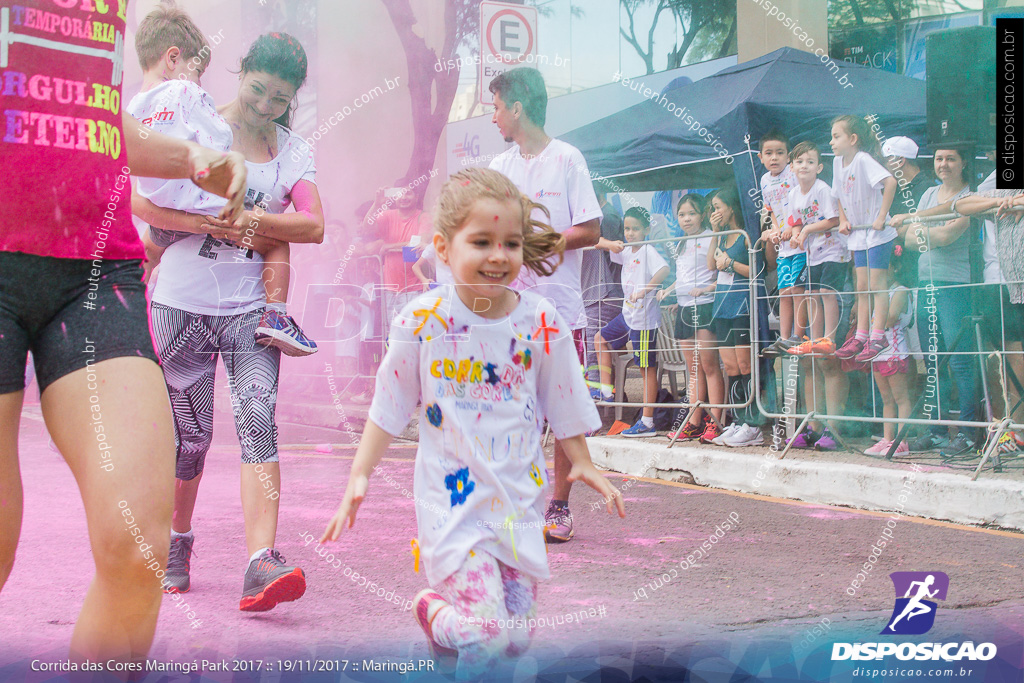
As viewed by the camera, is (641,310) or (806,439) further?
(641,310)

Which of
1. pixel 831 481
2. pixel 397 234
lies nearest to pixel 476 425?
pixel 397 234

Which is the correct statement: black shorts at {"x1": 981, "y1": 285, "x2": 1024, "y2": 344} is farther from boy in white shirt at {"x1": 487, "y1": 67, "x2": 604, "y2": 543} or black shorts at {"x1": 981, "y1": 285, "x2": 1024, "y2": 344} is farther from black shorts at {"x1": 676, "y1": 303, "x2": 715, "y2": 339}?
boy in white shirt at {"x1": 487, "y1": 67, "x2": 604, "y2": 543}

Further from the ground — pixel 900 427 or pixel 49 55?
→ pixel 49 55

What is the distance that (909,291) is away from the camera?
17.7 feet

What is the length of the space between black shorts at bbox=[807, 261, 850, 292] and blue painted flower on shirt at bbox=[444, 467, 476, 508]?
4.09 metres

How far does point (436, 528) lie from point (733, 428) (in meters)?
4.32

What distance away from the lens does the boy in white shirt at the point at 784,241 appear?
19.2 ft

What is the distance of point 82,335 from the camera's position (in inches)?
71.2

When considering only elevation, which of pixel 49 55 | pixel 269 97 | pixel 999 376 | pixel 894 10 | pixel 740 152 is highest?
pixel 894 10

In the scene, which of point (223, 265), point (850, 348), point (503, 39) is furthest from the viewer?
point (850, 348)

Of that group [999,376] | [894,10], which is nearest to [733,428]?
[999,376]

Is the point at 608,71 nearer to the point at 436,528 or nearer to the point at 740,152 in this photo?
the point at 740,152

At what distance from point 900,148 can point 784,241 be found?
0.91m

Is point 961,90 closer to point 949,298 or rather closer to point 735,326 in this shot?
point 949,298
